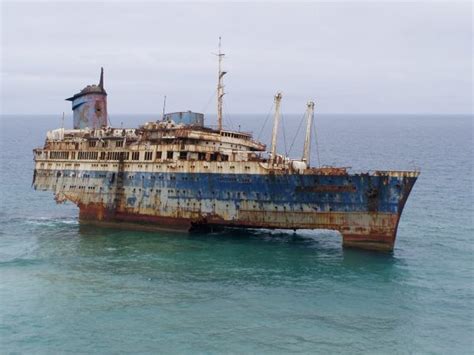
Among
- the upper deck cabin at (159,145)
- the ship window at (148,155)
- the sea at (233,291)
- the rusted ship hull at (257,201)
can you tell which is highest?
the upper deck cabin at (159,145)

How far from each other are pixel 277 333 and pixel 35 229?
2828 cm

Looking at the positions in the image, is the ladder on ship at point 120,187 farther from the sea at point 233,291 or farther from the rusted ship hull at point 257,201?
the sea at point 233,291

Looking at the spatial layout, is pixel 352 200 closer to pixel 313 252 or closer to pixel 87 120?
pixel 313 252

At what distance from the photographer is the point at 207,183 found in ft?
133

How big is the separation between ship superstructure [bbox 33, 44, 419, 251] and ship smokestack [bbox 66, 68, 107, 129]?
2490mm

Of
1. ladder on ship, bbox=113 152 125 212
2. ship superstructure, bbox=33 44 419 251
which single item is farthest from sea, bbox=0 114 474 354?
ladder on ship, bbox=113 152 125 212

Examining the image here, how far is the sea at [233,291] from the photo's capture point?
76.9 ft

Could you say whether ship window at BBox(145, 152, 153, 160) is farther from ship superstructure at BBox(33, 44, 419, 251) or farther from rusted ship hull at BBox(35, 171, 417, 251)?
rusted ship hull at BBox(35, 171, 417, 251)

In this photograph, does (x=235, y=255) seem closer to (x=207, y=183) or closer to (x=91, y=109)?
(x=207, y=183)

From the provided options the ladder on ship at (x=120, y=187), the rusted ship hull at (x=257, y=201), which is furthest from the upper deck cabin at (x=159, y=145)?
the rusted ship hull at (x=257, y=201)

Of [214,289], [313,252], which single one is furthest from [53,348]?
[313,252]

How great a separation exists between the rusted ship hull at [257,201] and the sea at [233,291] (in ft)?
4.66

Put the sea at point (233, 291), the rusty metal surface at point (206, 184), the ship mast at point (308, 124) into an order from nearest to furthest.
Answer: the sea at point (233, 291) < the rusty metal surface at point (206, 184) < the ship mast at point (308, 124)

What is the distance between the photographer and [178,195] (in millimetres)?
42031
